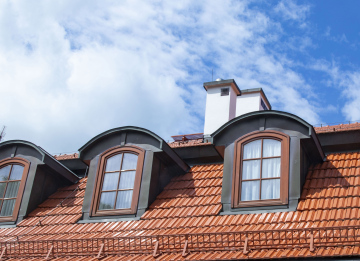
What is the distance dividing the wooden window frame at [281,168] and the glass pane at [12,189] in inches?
241

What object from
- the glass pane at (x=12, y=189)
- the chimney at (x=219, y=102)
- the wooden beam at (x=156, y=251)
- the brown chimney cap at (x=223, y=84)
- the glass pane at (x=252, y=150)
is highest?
the brown chimney cap at (x=223, y=84)

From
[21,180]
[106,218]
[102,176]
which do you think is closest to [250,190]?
[106,218]

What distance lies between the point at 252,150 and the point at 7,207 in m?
6.72

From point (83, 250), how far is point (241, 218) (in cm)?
331

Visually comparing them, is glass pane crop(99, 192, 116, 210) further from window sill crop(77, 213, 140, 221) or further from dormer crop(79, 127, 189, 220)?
window sill crop(77, 213, 140, 221)

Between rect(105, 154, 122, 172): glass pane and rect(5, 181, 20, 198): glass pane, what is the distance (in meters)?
2.75

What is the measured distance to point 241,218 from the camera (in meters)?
10.9

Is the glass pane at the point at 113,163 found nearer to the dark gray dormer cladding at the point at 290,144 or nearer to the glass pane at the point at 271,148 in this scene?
the dark gray dormer cladding at the point at 290,144

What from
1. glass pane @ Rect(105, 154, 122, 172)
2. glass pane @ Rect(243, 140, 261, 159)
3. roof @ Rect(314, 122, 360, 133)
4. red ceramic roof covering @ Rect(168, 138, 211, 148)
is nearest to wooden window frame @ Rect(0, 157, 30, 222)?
glass pane @ Rect(105, 154, 122, 172)

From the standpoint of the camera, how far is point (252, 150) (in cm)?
1194

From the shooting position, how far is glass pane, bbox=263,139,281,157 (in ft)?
38.3

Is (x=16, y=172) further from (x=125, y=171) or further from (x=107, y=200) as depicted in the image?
(x=125, y=171)

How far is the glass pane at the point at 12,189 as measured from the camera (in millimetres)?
14305

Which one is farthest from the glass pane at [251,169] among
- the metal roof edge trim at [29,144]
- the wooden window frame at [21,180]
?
the wooden window frame at [21,180]
